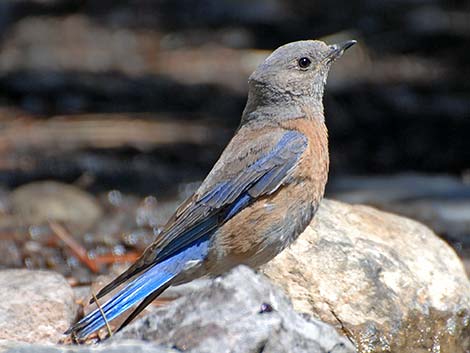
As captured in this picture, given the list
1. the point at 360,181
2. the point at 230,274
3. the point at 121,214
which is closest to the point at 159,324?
the point at 230,274

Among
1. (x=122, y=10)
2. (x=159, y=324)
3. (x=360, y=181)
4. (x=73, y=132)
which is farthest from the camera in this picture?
(x=122, y=10)

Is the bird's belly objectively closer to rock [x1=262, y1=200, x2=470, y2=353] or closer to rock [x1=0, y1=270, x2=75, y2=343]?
rock [x1=262, y1=200, x2=470, y2=353]

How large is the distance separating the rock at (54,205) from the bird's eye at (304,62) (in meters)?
2.52

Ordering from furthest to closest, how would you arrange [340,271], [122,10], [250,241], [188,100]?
[122,10]
[188,100]
[340,271]
[250,241]

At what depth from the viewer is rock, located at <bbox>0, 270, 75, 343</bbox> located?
5465mm

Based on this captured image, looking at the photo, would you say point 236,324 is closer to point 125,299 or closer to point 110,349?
point 110,349

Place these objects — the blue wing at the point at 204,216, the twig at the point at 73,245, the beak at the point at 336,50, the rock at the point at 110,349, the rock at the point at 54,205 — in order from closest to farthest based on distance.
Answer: the rock at the point at 110,349, the blue wing at the point at 204,216, the beak at the point at 336,50, the twig at the point at 73,245, the rock at the point at 54,205

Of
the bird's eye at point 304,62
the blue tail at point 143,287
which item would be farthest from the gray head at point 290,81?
the blue tail at point 143,287

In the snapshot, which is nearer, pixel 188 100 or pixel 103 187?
pixel 103 187

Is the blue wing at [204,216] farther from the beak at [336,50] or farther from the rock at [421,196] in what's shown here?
the rock at [421,196]

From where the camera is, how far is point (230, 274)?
434cm

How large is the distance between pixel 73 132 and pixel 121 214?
1598 millimetres

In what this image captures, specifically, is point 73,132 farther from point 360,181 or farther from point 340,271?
point 340,271

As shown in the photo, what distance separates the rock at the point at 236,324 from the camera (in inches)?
161
